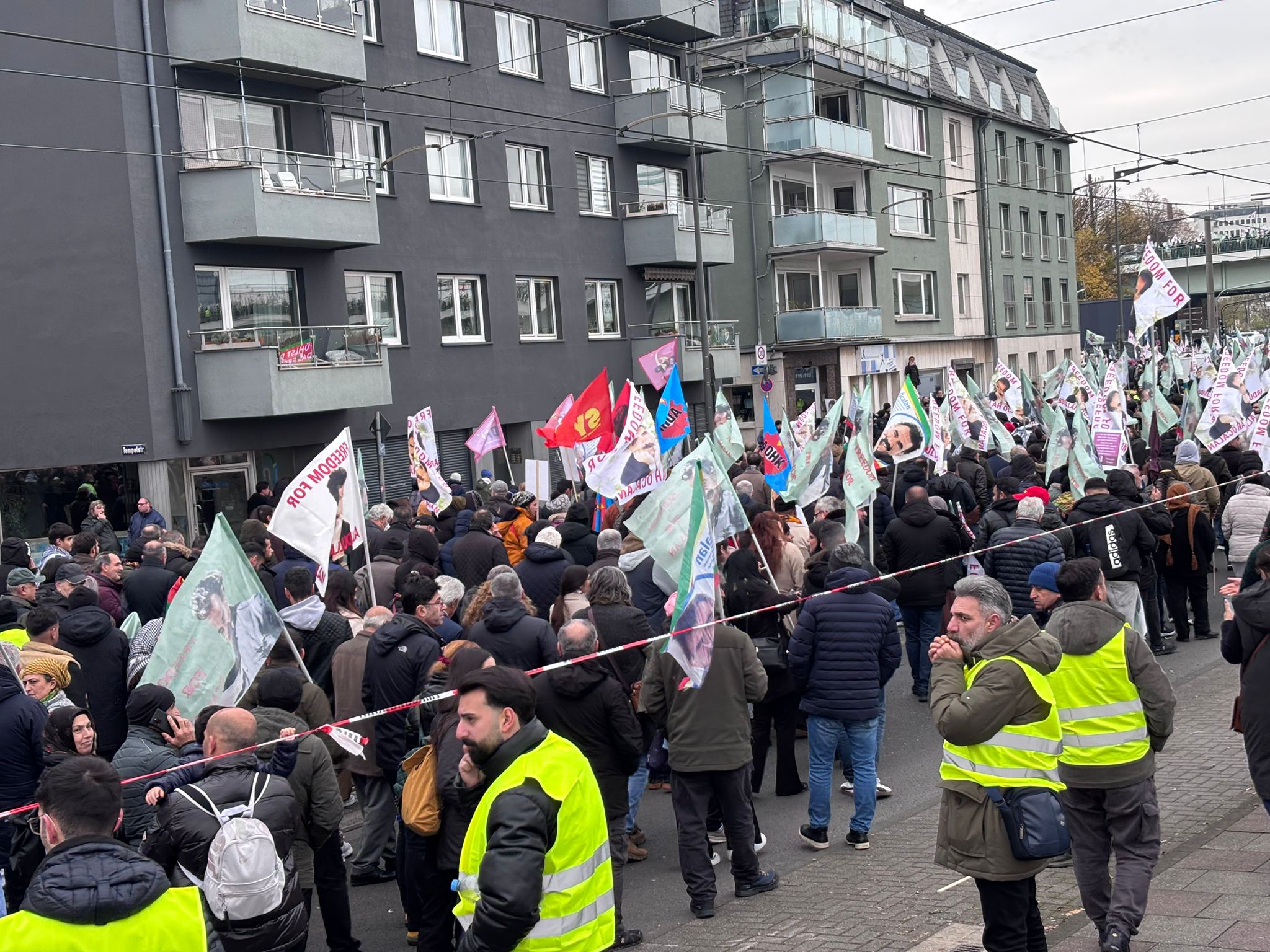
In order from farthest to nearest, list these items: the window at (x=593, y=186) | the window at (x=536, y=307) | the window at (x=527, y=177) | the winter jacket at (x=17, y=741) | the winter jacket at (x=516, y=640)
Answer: the window at (x=593, y=186)
the window at (x=536, y=307)
the window at (x=527, y=177)
the winter jacket at (x=516, y=640)
the winter jacket at (x=17, y=741)

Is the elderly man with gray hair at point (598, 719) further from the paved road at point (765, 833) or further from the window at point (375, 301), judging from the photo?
the window at point (375, 301)

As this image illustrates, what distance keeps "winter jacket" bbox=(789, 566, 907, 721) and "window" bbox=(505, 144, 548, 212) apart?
21.9m

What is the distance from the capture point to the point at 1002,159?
2135 inches

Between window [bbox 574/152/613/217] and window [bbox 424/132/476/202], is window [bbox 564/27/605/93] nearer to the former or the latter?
window [bbox 574/152/613/217]

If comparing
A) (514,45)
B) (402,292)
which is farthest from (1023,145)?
(402,292)

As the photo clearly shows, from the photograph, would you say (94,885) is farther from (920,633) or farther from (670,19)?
(670,19)

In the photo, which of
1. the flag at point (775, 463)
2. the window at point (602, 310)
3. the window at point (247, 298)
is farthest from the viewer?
the window at point (602, 310)

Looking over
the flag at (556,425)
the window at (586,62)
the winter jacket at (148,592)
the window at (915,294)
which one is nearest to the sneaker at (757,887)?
the winter jacket at (148,592)

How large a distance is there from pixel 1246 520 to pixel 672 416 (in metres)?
7.01

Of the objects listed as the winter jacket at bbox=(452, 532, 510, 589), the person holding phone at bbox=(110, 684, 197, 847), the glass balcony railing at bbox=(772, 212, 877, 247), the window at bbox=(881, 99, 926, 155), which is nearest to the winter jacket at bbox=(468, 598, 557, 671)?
the person holding phone at bbox=(110, 684, 197, 847)

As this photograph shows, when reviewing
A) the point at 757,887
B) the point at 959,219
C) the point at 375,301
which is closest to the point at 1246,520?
the point at 757,887

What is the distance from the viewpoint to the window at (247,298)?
22.0 meters

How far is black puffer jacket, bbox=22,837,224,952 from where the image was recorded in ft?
11.5

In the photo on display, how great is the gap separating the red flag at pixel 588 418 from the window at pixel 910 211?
30.3m
